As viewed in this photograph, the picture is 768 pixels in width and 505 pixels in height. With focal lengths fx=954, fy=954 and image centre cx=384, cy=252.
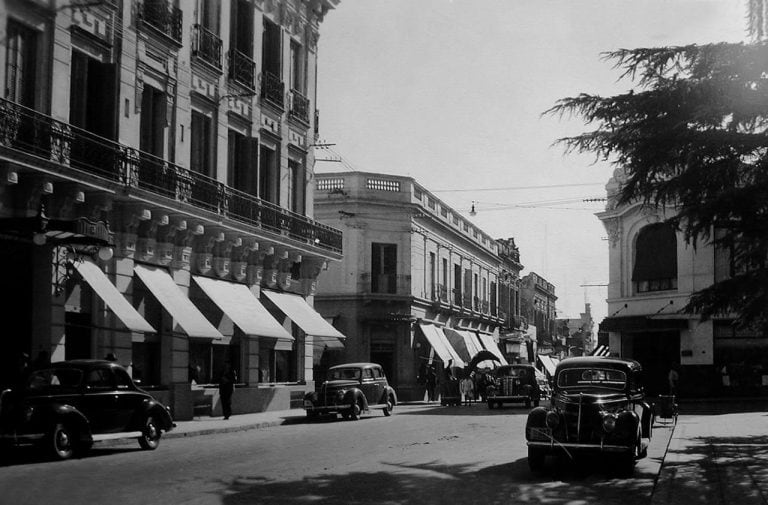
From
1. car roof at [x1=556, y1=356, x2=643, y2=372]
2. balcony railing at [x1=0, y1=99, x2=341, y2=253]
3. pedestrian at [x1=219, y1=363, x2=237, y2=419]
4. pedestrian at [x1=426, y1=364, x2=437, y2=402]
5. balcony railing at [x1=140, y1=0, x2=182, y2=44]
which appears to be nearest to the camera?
car roof at [x1=556, y1=356, x2=643, y2=372]

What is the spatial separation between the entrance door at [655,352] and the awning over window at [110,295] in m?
29.8

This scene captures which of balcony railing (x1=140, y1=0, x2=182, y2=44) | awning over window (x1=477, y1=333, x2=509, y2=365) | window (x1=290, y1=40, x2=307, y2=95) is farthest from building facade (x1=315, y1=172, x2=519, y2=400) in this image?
balcony railing (x1=140, y1=0, x2=182, y2=44)

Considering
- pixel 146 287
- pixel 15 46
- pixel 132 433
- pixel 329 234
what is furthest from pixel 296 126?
pixel 132 433

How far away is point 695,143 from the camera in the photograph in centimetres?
1418

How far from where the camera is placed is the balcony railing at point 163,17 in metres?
23.8

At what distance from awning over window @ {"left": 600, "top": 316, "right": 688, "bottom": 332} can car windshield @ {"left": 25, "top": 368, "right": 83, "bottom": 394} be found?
33.6 m

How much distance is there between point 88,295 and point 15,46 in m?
5.62

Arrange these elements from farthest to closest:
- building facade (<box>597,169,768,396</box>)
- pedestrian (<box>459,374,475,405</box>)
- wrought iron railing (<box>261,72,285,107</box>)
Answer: building facade (<box>597,169,768,396</box>)
pedestrian (<box>459,374,475,405</box>)
wrought iron railing (<box>261,72,285,107</box>)

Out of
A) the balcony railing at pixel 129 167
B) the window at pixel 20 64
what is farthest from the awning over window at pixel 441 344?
the window at pixel 20 64

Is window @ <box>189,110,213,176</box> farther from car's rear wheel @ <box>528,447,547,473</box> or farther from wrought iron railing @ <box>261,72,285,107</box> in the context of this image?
car's rear wheel @ <box>528,447,547,473</box>

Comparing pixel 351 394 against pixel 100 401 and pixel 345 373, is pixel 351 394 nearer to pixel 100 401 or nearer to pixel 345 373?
pixel 345 373

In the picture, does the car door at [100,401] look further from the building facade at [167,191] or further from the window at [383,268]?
the window at [383,268]

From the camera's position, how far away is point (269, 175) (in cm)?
3125

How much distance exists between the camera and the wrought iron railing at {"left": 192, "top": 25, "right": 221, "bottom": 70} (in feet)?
85.8
